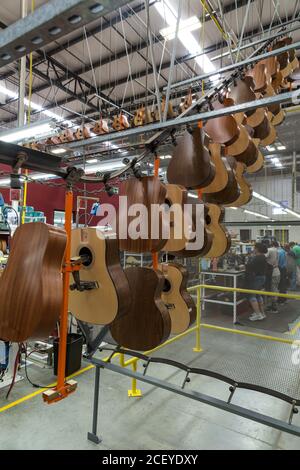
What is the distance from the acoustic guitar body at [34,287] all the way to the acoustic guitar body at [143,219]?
0.59 metres

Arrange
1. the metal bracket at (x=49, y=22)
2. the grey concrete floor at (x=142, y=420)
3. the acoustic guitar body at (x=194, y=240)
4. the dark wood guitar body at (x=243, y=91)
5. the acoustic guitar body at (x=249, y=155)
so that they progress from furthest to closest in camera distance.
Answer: the acoustic guitar body at (x=249, y=155) < the dark wood guitar body at (x=243, y=91) < the grey concrete floor at (x=142, y=420) < the acoustic guitar body at (x=194, y=240) < the metal bracket at (x=49, y=22)

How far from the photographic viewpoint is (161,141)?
1416 millimetres

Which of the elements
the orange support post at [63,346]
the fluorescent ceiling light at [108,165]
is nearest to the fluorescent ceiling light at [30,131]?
the fluorescent ceiling light at [108,165]

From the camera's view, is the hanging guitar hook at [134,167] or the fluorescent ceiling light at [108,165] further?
the fluorescent ceiling light at [108,165]

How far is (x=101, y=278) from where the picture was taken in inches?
50.3

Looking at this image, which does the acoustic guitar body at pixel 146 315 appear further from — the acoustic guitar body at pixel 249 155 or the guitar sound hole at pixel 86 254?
the acoustic guitar body at pixel 249 155

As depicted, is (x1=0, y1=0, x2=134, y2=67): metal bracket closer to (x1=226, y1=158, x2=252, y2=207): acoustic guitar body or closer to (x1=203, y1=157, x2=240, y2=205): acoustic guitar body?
(x1=203, y1=157, x2=240, y2=205): acoustic guitar body

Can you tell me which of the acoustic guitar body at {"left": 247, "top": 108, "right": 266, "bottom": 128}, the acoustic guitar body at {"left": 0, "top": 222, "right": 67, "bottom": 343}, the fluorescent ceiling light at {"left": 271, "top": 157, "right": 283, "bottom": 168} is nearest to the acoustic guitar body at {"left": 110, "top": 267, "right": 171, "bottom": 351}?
the acoustic guitar body at {"left": 0, "top": 222, "right": 67, "bottom": 343}

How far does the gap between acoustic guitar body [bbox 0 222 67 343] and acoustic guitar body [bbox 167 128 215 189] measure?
3.85 feet

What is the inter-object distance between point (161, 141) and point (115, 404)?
2294mm

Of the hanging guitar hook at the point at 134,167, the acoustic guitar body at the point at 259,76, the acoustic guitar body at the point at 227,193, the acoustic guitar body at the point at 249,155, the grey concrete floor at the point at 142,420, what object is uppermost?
the acoustic guitar body at the point at 259,76

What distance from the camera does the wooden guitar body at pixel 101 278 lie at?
1265mm
